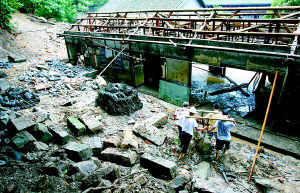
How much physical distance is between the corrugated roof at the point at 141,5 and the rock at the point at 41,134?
63.8 feet

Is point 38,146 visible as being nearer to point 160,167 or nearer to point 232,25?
point 160,167

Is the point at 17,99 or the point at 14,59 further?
the point at 14,59

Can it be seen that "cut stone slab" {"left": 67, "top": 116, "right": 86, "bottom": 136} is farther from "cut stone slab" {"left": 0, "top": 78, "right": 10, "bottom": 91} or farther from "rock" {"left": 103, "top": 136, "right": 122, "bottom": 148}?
"cut stone slab" {"left": 0, "top": 78, "right": 10, "bottom": 91}

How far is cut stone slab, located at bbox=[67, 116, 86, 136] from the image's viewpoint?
645 cm

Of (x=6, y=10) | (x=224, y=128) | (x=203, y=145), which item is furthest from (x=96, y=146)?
(x=6, y=10)

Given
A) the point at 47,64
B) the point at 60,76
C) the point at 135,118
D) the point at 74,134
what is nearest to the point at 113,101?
the point at 135,118

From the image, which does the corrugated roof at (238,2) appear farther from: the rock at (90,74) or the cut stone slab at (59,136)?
the cut stone slab at (59,136)

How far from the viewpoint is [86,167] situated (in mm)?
4676

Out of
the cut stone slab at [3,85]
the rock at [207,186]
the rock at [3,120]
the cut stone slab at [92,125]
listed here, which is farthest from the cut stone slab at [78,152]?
the cut stone slab at [3,85]

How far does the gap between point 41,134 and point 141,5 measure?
22.8m

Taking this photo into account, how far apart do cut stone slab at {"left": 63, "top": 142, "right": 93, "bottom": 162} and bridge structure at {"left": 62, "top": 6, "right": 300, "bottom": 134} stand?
16.4 feet

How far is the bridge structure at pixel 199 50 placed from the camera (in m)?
6.61

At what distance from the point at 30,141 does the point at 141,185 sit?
3474mm

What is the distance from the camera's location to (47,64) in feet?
46.0
